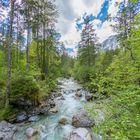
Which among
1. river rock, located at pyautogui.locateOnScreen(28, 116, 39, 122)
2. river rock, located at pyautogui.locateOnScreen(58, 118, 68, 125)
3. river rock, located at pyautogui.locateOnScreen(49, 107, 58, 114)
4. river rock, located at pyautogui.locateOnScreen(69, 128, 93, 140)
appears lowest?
river rock, located at pyautogui.locateOnScreen(69, 128, 93, 140)

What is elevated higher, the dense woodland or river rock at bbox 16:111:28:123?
the dense woodland

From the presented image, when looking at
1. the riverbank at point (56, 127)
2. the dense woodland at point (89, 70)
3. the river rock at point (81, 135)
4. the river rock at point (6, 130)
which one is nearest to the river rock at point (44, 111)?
the riverbank at point (56, 127)

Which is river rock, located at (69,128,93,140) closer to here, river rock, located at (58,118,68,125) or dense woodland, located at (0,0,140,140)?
dense woodland, located at (0,0,140,140)

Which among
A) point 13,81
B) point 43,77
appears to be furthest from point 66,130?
point 43,77

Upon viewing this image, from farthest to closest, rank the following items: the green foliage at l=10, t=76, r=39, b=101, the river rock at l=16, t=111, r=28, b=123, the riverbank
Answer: the green foliage at l=10, t=76, r=39, b=101
the river rock at l=16, t=111, r=28, b=123
the riverbank

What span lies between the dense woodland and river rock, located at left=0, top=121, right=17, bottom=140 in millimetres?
1124

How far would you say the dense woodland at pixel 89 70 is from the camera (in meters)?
4.02

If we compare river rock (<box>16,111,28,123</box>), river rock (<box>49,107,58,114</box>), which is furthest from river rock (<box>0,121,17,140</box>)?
river rock (<box>49,107,58,114</box>)

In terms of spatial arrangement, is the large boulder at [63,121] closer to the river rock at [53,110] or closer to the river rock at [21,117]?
the river rock at [53,110]

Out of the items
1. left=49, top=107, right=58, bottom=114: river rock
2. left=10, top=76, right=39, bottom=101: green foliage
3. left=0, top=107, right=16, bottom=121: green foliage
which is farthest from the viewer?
left=49, top=107, right=58, bottom=114: river rock

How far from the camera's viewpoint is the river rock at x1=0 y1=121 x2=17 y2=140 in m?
8.55

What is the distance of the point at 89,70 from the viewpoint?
26.4m

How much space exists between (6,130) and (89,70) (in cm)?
1835

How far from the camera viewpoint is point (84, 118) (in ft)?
34.1
